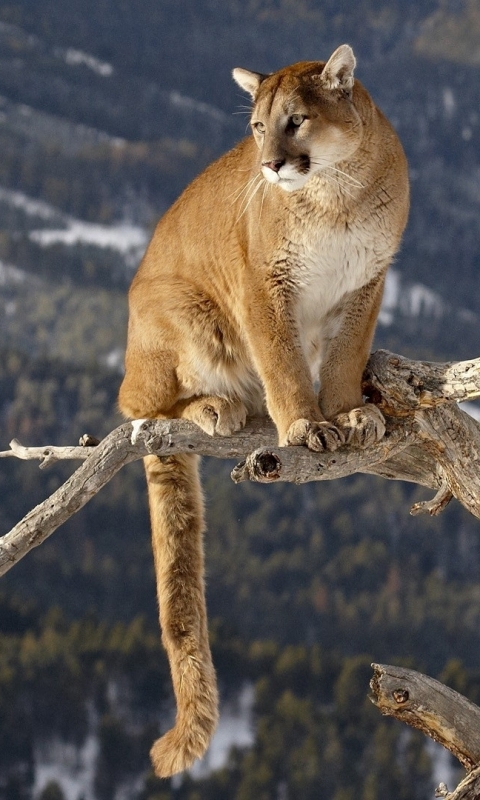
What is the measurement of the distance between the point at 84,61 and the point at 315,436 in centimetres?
17235

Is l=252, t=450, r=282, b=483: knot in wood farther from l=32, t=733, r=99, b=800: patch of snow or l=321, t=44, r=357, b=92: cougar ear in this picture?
l=32, t=733, r=99, b=800: patch of snow

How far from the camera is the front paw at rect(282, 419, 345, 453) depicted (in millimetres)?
6434

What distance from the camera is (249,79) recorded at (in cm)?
701

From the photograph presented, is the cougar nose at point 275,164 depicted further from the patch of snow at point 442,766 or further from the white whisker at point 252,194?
the patch of snow at point 442,766

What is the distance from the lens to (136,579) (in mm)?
87812

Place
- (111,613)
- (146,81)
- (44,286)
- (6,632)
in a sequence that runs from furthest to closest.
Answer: (146,81), (44,286), (111,613), (6,632)

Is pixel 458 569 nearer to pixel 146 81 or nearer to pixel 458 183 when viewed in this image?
pixel 458 183

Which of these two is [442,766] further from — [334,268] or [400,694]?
[400,694]

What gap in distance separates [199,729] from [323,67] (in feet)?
11.8

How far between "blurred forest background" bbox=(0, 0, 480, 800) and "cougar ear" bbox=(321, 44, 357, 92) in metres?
4.91

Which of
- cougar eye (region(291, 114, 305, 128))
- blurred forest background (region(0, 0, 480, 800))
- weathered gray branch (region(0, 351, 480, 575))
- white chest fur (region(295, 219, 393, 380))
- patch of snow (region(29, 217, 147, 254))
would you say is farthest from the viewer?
patch of snow (region(29, 217, 147, 254))

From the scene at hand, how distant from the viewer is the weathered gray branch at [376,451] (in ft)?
20.1

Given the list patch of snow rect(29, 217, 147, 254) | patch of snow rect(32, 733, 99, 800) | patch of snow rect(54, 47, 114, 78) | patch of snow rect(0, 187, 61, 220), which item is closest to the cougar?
patch of snow rect(32, 733, 99, 800)

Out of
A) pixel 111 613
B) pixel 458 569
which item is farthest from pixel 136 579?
pixel 458 569
